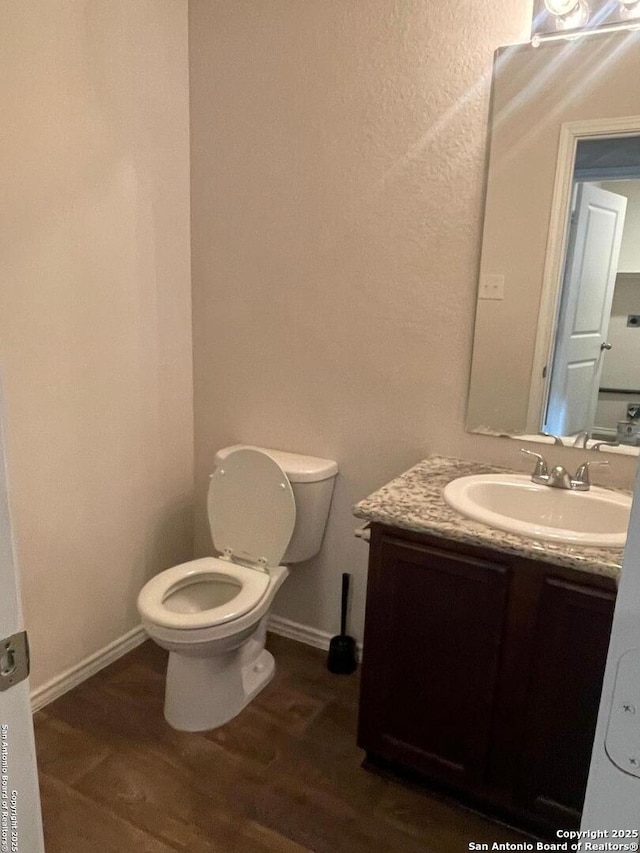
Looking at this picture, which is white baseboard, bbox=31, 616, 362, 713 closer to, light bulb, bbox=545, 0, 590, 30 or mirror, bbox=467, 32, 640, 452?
mirror, bbox=467, 32, 640, 452

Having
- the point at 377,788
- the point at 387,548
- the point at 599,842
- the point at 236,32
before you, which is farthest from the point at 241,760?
the point at 236,32

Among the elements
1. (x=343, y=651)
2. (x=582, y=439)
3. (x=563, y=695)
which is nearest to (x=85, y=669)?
(x=343, y=651)

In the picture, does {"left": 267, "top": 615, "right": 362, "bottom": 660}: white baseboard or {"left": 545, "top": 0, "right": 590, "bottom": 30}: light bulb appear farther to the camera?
{"left": 267, "top": 615, "right": 362, "bottom": 660}: white baseboard

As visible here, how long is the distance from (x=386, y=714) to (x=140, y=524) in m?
1.16

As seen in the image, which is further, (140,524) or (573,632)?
(140,524)

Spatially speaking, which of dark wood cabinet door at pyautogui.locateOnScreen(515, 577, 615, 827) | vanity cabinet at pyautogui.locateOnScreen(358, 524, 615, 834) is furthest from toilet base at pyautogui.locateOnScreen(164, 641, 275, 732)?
dark wood cabinet door at pyautogui.locateOnScreen(515, 577, 615, 827)

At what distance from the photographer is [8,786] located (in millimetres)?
758

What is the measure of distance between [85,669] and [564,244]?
6.90ft

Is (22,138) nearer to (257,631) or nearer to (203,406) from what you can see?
(203,406)

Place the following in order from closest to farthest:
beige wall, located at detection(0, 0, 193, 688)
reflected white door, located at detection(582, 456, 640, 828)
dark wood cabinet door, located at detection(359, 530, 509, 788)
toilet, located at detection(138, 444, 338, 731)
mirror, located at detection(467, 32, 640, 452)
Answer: reflected white door, located at detection(582, 456, 640, 828) → dark wood cabinet door, located at detection(359, 530, 509, 788) → mirror, located at detection(467, 32, 640, 452) → beige wall, located at detection(0, 0, 193, 688) → toilet, located at detection(138, 444, 338, 731)

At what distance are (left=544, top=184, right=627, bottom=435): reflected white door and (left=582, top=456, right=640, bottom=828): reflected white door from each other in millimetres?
1349

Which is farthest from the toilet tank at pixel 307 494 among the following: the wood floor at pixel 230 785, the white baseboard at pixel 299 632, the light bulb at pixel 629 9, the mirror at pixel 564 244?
the light bulb at pixel 629 9

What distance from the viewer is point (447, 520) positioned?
5.09 ft

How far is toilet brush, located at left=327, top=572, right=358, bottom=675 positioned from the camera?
227 centimetres
